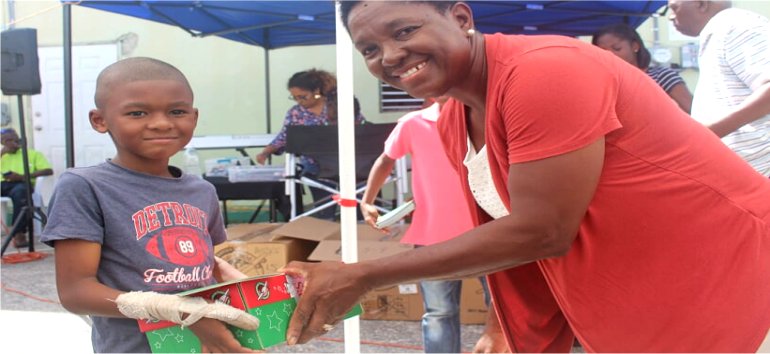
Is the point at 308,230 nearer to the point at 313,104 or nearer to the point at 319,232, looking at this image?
the point at 319,232

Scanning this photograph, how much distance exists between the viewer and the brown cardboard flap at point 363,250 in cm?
436

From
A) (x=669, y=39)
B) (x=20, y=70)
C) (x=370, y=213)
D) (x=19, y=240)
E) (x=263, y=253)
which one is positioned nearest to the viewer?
(x=370, y=213)

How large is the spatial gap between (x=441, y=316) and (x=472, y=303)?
4.15 ft

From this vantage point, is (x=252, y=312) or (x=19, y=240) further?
(x=19, y=240)

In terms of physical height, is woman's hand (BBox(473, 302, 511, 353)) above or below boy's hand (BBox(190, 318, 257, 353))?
below

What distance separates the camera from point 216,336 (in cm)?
133

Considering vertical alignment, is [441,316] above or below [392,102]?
below

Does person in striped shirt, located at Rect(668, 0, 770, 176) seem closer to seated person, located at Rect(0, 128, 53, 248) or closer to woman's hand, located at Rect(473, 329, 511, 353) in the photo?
woman's hand, located at Rect(473, 329, 511, 353)

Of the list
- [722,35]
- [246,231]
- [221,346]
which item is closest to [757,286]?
[221,346]

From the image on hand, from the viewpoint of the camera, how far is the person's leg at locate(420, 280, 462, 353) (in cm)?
308

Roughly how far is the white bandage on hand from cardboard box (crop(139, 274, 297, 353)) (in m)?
0.02

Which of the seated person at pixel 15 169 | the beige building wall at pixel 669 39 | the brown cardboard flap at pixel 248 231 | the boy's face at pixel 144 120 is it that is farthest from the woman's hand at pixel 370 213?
the beige building wall at pixel 669 39

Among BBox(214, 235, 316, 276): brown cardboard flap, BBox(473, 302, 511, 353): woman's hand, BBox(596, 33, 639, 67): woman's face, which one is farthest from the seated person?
BBox(473, 302, 511, 353): woman's hand

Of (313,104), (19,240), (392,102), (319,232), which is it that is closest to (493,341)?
(319,232)
